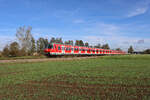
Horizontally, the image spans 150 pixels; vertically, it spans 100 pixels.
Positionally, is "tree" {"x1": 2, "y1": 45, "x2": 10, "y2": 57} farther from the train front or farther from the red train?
the red train

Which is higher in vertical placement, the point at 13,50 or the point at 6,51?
the point at 13,50

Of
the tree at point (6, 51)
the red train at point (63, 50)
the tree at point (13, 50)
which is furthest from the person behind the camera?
the tree at point (13, 50)

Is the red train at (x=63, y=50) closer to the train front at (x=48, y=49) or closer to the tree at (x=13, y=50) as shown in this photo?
the train front at (x=48, y=49)

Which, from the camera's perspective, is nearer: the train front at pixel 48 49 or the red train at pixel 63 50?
the train front at pixel 48 49

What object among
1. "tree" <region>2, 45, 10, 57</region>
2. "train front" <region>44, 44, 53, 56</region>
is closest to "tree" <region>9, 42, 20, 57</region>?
"tree" <region>2, 45, 10, 57</region>

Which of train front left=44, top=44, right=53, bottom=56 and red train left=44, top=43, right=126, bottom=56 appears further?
red train left=44, top=43, right=126, bottom=56

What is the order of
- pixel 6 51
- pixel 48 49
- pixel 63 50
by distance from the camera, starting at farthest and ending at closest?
pixel 6 51, pixel 63 50, pixel 48 49

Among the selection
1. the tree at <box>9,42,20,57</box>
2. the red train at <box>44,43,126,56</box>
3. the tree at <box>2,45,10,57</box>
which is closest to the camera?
the red train at <box>44,43,126,56</box>

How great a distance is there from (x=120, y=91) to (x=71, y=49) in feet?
84.5

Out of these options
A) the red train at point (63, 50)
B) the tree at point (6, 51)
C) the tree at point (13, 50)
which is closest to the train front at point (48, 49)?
the red train at point (63, 50)

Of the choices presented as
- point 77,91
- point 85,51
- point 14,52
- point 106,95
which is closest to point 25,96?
point 77,91

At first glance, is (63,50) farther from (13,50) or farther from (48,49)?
(13,50)

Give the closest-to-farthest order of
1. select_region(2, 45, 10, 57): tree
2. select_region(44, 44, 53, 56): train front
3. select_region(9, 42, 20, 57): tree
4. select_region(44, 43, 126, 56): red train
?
select_region(44, 44, 53, 56): train front < select_region(44, 43, 126, 56): red train < select_region(2, 45, 10, 57): tree < select_region(9, 42, 20, 57): tree

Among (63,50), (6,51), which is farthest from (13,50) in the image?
(63,50)
